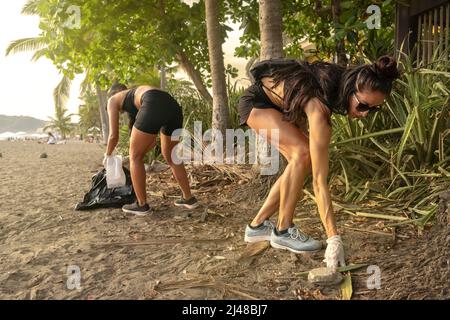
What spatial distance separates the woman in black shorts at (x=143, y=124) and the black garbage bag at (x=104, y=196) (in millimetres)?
243

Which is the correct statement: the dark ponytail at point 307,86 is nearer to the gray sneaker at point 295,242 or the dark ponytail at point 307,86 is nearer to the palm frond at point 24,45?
the gray sneaker at point 295,242

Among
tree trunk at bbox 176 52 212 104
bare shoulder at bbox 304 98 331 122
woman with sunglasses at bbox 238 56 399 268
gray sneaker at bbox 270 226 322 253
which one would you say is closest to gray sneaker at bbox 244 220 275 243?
woman with sunglasses at bbox 238 56 399 268

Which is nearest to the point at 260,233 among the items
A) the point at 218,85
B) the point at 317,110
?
the point at 317,110

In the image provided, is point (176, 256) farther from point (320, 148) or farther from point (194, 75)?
point (194, 75)

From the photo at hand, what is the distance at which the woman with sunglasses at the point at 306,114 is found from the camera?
212 centimetres

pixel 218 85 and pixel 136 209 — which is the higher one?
pixel 218 85

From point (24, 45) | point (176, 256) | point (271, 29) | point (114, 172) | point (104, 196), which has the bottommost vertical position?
point (176, 256)

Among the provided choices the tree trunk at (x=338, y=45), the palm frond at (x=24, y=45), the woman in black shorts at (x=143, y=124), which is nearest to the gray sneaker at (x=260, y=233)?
the woman in black shorts at (x=143, y=124)

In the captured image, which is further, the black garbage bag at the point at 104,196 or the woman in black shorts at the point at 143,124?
the black garbage bag at the point at 104,196

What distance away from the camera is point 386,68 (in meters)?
2.04

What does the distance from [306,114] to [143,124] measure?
1.59 metres

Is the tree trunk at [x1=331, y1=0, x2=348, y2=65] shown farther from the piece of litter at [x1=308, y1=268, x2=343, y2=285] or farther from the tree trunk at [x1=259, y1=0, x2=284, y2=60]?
the piece of litter at [x1=308, y1=268, x2=343, y2=285]

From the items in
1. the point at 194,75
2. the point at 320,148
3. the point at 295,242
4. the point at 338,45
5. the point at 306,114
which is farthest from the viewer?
the point at 194,75
